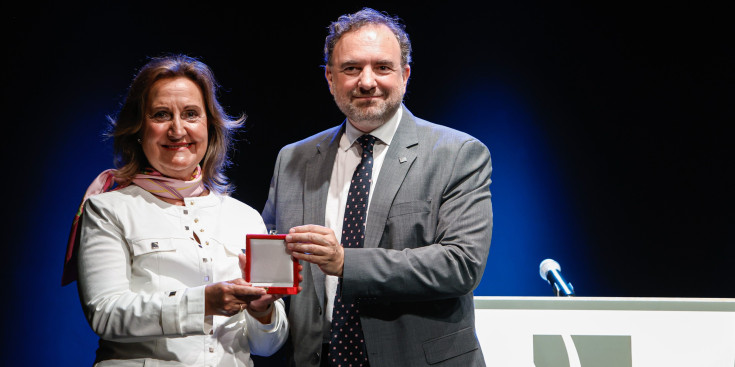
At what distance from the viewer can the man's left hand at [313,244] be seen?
1841 mm

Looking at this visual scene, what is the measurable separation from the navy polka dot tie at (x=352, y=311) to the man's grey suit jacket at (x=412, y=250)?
0.14 feet

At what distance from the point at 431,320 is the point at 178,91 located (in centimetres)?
109

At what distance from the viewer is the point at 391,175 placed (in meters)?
2.19

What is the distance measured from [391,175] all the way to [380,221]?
17 centimetres

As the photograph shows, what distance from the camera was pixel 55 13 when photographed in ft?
12.1

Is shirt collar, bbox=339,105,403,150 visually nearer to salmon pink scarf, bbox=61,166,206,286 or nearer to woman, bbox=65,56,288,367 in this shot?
woman, bbox=65,56,288,367

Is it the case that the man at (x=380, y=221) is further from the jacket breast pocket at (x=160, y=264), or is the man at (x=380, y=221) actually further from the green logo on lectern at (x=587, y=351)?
the green logo on lectern at (x=587, y=351)

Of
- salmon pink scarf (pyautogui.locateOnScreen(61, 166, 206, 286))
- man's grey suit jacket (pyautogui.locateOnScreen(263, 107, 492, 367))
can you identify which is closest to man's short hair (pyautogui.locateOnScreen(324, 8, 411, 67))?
man's grey suit jacket (pyautogui.locateOnScreen(263, 107, 492, 367))

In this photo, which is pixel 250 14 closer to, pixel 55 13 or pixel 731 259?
pixel 55 13

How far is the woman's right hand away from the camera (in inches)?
71.1

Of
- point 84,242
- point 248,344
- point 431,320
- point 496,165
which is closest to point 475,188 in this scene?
point 431,320

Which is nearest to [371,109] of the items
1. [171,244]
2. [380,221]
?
[380,221]

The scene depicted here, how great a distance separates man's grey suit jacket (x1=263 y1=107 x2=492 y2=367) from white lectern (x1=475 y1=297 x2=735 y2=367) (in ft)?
1.53

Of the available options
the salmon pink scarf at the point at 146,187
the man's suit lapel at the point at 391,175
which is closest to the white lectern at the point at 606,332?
the man's suit lapel at the point at 391,175
